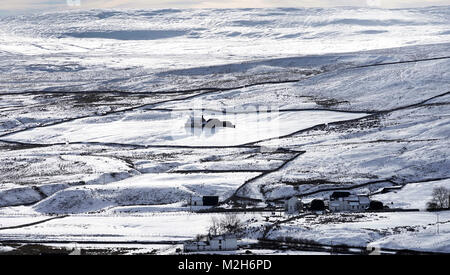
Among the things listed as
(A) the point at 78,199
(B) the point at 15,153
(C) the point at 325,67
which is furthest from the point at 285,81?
(A) the point at 78,199

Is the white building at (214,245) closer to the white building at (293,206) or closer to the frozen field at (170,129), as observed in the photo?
the white building at (293,206)

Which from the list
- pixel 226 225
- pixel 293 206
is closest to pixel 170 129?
pixel 293 206

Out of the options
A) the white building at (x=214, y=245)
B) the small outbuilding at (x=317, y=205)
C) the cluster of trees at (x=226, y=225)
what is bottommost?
the white building at (x=214, y=245)

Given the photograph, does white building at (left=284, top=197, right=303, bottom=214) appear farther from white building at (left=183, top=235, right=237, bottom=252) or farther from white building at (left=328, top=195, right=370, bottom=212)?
white building at (left=183, top=235, right=237, bottom=252)

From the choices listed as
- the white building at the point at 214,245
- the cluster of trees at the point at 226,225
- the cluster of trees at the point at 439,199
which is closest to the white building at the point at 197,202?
the cluster of trees at the point at 226,225

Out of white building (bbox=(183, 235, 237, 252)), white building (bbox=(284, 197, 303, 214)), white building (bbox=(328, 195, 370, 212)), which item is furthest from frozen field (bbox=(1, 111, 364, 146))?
white building (bbox=(183, 235, 237, 252))

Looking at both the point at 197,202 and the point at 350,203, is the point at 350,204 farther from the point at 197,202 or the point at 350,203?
the point at 197,202
